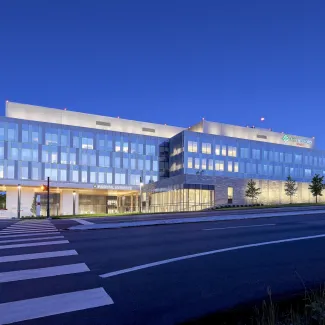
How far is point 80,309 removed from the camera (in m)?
4.09

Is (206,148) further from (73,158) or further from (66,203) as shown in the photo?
(66,203)

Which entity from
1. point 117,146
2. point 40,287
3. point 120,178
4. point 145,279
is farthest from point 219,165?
point 40,287

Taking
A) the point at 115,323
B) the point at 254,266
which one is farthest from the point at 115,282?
the point at 254,266

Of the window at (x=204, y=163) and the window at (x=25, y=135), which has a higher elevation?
the window at (x=25, y=135)

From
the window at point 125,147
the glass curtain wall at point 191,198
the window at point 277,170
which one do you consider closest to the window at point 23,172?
the window at point 125,147

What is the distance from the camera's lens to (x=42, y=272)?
238 inches

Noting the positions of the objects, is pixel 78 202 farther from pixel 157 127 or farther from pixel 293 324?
pixel 293 324

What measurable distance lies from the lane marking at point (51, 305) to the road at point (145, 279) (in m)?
0.01

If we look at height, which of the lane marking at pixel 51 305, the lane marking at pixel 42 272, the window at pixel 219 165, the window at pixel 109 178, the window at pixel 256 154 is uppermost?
the window at pixel 256 154

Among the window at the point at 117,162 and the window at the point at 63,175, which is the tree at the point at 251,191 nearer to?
the window at the point at 117,162

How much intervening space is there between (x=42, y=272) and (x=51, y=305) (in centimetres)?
197

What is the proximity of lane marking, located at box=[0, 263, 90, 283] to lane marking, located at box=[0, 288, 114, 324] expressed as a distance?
134 centimetres

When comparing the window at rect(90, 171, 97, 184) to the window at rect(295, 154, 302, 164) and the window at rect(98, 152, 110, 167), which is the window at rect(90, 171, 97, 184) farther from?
the window at rect(295, 154, 302, 164)

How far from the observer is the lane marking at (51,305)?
155 inches
